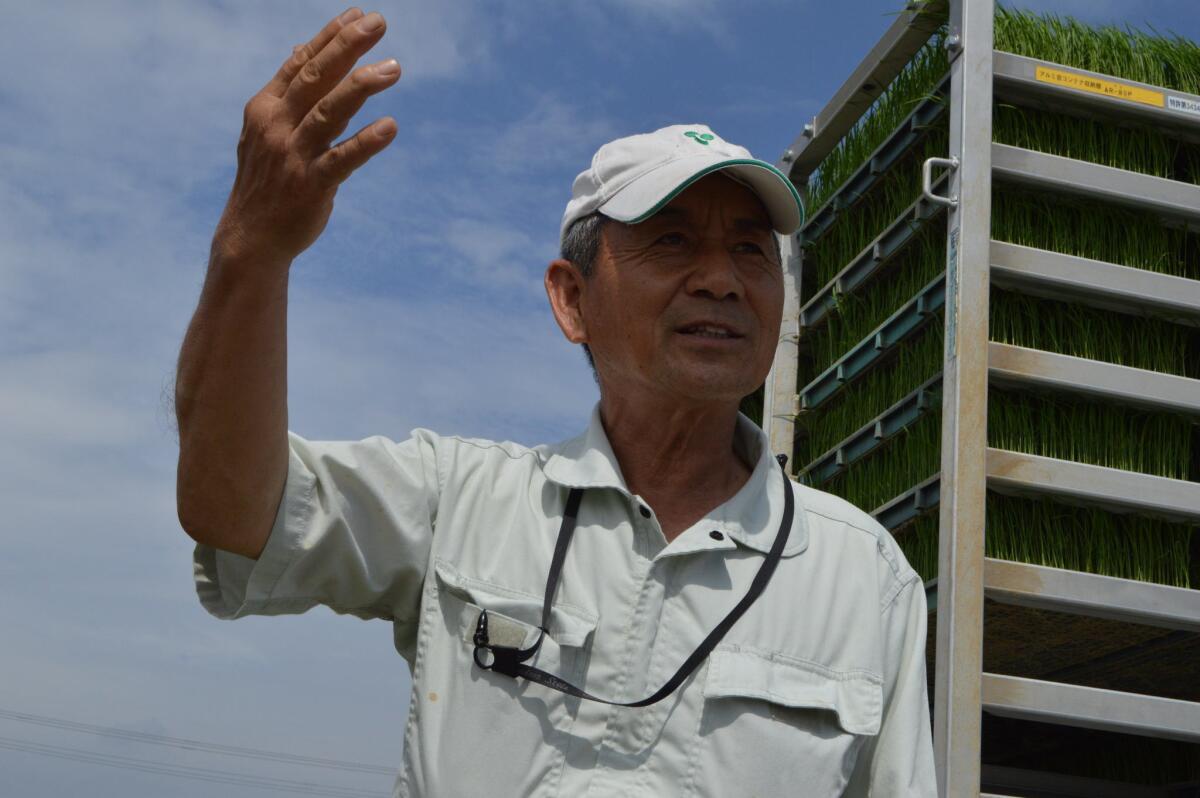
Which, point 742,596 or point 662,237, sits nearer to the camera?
point 742,596

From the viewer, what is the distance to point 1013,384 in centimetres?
393

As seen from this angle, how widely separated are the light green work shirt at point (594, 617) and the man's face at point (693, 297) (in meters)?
0.16

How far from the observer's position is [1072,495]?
3848 millimetres

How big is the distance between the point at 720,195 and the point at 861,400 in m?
2.79

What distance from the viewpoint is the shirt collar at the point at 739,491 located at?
71.9 inches

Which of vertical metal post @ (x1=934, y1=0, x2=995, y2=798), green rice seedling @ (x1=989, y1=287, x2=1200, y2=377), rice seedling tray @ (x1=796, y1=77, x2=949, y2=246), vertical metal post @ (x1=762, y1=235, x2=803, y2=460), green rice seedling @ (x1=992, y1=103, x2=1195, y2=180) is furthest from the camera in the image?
vertical metal post @ (x1=762, y1=235, x2=803, y2=460)

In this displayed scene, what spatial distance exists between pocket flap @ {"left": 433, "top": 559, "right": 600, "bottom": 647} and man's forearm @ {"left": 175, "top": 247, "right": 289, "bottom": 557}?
0.28 metres

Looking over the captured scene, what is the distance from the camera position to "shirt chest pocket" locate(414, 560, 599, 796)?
1629 millimetres

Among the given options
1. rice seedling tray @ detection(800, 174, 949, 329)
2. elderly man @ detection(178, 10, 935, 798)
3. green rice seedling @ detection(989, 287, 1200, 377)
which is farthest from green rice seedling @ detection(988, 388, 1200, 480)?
elderly man @ detection(178, 10, 935, 798)

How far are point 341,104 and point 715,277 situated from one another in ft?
2.19

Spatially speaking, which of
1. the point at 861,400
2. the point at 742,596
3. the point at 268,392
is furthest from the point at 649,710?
Result: the point at 861,400

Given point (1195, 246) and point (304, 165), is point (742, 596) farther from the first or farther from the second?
point (1195, 246)

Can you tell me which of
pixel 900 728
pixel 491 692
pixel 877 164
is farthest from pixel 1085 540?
pixel 491 692

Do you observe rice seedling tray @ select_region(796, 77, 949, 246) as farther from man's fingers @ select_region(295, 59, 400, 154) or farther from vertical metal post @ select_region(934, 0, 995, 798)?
man's fingers @ select_region(295, 59, 400, 154)
